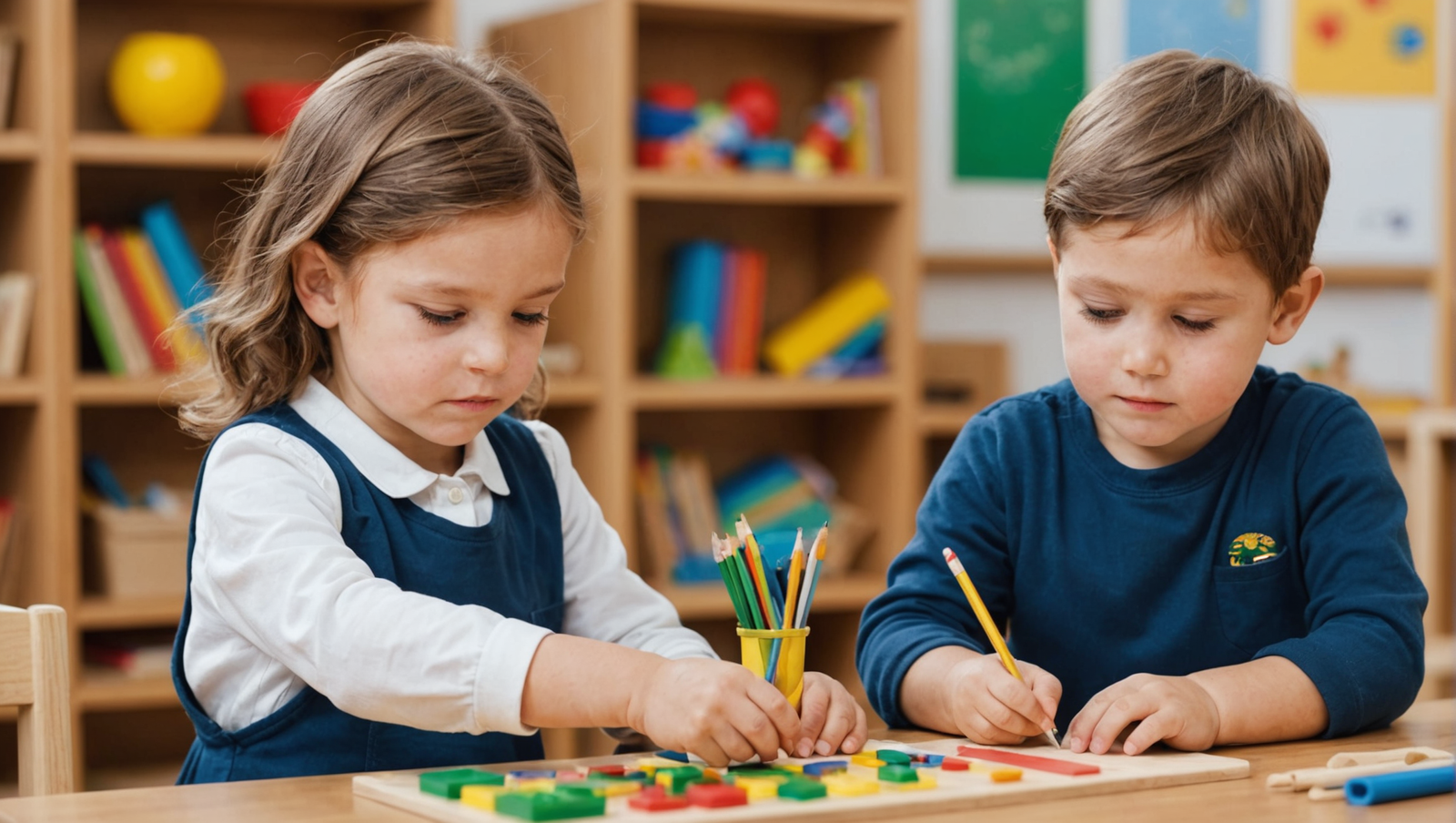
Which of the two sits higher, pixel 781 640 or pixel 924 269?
pixel 924 269

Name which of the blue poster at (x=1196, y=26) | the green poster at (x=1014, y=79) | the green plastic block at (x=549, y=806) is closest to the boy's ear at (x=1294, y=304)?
the green plastic block at (x=549, y=806)

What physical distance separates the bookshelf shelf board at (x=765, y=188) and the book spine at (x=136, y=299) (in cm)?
83

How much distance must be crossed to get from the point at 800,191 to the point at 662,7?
0.41 m

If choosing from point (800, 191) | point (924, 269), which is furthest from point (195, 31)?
point (924, 269)

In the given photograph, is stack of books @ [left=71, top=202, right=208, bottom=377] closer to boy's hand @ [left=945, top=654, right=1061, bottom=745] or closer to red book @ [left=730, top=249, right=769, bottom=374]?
red book @ [left=730, top=249, right=769, bottom=374]

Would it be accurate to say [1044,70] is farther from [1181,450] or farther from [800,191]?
[1181,450]

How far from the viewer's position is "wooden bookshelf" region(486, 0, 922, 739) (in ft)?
9.12

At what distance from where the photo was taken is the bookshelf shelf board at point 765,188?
9.20ft

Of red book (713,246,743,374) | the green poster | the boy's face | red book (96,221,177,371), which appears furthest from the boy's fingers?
the green poster

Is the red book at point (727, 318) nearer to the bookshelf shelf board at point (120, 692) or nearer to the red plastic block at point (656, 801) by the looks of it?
the bookshelf shelf board at point (120, 692)

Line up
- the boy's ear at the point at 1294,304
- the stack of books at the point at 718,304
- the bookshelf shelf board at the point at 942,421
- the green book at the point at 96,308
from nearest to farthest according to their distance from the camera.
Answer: the boy's ear at the point at 1294,304 < the green book at the point at 96,308 < the stack of books at the point at 718,304 < the bookshelf shelf board at the point at 942,421

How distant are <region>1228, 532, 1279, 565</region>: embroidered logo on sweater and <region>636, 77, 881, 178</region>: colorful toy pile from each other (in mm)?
1799

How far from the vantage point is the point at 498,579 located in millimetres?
→ 1183

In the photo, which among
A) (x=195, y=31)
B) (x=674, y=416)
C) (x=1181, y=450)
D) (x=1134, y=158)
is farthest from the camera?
(x=674, y=416)
